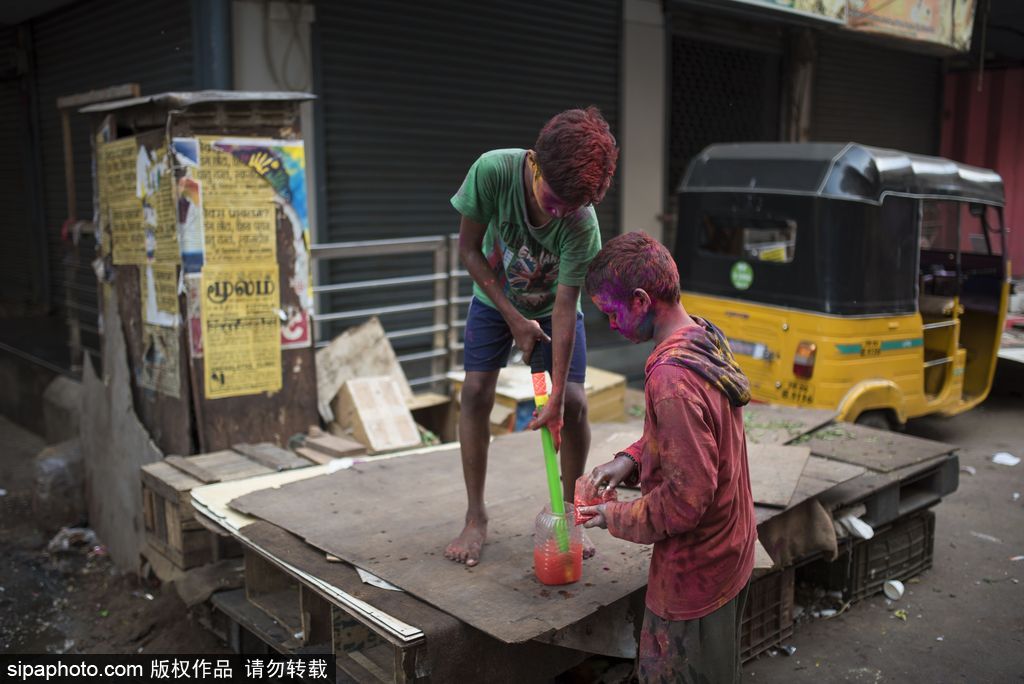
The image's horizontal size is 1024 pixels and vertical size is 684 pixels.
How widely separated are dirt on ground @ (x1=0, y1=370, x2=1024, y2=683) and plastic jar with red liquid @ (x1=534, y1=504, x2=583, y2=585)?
87 cm

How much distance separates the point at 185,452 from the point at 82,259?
204 inches

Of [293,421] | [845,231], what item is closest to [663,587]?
[293,421]

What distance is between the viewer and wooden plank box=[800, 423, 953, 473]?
15.7 ft

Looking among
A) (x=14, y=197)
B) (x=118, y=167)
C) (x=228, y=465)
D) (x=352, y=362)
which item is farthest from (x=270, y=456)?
(x=14, y=197)

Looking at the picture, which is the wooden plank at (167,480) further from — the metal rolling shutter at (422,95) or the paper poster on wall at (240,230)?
the metal rolling shutter at (422,95)

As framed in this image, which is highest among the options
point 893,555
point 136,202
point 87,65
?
point 87,65

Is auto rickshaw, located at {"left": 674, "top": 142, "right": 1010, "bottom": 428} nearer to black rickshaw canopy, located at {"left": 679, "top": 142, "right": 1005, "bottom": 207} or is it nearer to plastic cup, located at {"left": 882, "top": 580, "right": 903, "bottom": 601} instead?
black rickshaw canopy, located at {"left": 679, "top": 142, "right": 1005, "bottom": 207}

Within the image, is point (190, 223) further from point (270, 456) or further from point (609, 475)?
point (609, 475)

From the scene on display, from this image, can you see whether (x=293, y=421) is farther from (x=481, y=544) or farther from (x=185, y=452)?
(x=481, y=544)

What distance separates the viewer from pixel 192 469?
4430mm

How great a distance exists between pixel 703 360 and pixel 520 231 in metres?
1.05

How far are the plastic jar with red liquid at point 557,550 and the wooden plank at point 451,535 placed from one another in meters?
0.04

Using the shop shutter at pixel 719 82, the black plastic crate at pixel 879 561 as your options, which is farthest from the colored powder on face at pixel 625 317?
the shop shutter at pixel 719 82

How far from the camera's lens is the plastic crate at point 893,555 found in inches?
180
